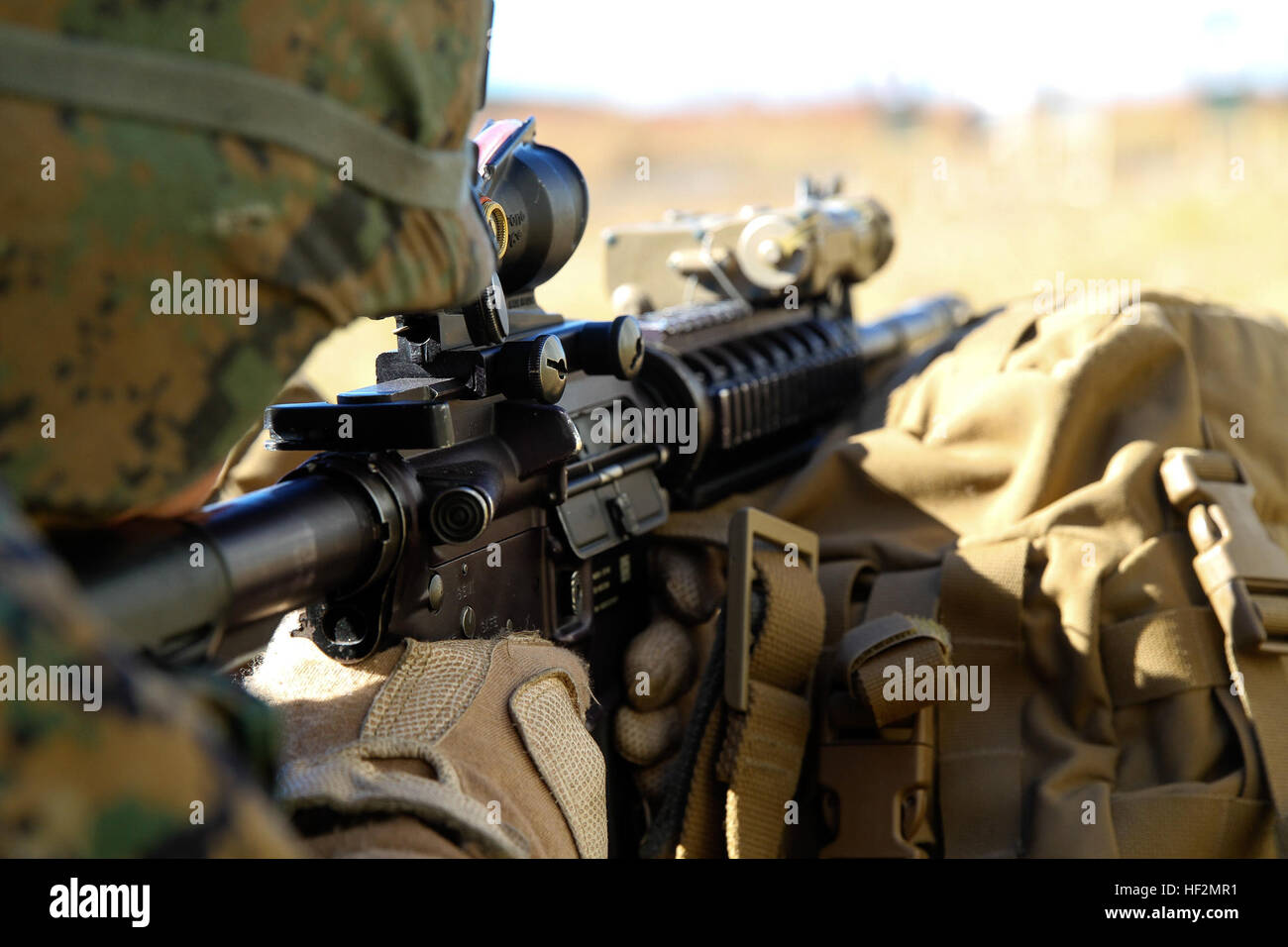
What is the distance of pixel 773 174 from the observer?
23.1m

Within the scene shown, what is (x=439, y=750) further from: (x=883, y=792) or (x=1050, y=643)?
(x=1050, y=643)

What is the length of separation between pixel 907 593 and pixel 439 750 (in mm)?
1013

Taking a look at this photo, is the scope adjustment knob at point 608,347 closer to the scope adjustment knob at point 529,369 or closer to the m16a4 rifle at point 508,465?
the m16a4 rifle at point 508,465

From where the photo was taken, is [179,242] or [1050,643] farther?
[1050,643]

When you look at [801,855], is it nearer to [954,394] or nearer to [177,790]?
[954,394]

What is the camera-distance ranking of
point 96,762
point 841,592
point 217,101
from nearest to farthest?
1. point 96,762
2. point 217,101
3. point 841,592

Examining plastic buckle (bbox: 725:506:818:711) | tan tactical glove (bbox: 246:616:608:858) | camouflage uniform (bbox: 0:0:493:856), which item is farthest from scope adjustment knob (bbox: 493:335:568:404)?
camouflage uniform (bbox: 0:0:493:856)

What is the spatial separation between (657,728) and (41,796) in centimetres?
152

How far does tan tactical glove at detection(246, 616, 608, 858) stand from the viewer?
1.20 m

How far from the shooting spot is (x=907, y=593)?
6.97 feet

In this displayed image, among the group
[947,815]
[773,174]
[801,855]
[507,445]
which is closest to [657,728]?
[801,855]

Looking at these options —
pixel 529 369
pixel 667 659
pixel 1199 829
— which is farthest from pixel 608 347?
pixel 1199 829

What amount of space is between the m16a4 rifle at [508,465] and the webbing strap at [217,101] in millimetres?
380

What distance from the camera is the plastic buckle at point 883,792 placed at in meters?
1.91
